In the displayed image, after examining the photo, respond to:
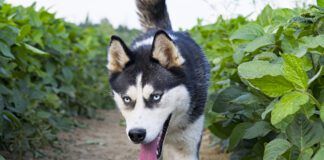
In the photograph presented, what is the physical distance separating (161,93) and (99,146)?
2695 mm

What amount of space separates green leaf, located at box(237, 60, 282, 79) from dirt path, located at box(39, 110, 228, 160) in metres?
2.33

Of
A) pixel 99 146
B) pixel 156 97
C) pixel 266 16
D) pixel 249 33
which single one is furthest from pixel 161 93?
pixel 99 146

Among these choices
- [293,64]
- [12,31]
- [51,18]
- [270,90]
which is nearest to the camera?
[293,64]

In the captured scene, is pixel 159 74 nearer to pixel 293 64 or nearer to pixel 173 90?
pixel 173 90

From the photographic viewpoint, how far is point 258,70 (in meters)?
2.36

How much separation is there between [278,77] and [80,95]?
591 cm

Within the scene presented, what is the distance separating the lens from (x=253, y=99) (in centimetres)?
304

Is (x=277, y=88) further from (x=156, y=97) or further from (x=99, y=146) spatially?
(x=99, y=146)

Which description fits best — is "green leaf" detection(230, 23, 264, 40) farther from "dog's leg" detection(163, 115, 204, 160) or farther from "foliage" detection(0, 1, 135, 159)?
"foliage" detection(0, 1, 135, 159)

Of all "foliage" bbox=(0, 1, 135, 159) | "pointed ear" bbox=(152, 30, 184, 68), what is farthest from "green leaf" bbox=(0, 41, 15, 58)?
"pointed ear" bbox=(152, 30, 184, 68)

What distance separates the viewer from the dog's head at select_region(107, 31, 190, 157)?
316 centimetres

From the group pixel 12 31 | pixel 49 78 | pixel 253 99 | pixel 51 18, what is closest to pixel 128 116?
pixel 253 99

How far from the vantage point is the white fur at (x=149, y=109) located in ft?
10.3

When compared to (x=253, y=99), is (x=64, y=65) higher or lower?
lower
